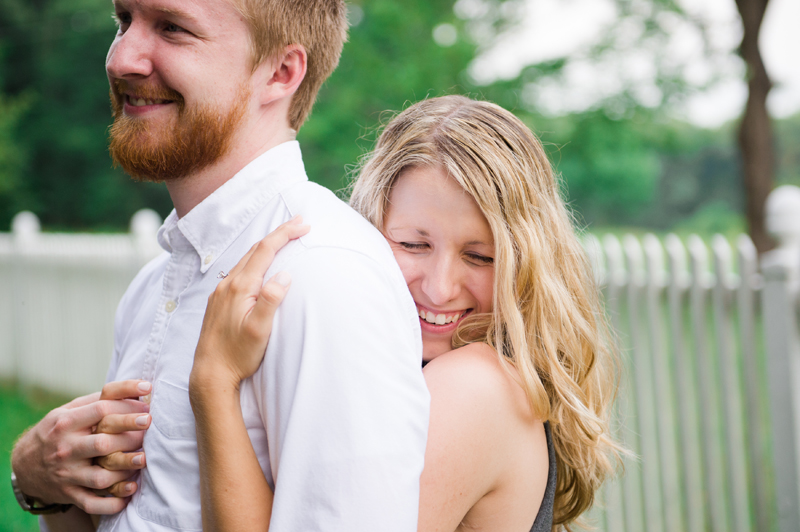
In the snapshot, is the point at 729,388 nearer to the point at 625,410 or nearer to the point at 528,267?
the point at 625,410

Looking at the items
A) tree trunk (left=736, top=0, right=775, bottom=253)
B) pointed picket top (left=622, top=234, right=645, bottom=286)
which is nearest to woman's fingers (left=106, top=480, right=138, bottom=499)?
pointed picket top (left=622, top=234, right=645, bottom=286)

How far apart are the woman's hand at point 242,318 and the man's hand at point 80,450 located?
255 millimetres

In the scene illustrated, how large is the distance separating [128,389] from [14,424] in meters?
6.20

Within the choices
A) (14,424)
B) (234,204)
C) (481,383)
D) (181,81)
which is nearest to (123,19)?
(181,81)

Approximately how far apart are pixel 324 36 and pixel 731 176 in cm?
3041

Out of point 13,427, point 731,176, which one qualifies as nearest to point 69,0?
point 13,427

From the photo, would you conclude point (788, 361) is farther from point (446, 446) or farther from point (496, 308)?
point (446, 446)

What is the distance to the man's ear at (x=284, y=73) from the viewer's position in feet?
5.57

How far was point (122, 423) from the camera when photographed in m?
1.48

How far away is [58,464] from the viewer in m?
1.65

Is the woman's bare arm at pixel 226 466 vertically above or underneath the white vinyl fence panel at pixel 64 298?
underneath

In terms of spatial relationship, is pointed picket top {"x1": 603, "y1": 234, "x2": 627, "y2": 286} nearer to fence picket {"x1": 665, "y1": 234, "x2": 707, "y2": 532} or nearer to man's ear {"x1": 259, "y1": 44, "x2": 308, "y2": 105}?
fence picket {"x1": 665, "y1": 234, "x2": 707, "y2": 532}

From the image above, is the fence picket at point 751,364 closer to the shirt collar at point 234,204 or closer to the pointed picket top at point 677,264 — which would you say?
the pointed picket top at point 677,264

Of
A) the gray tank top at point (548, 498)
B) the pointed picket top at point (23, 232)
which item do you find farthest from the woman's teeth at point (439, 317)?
the pointed picket top at point (23, 232)
